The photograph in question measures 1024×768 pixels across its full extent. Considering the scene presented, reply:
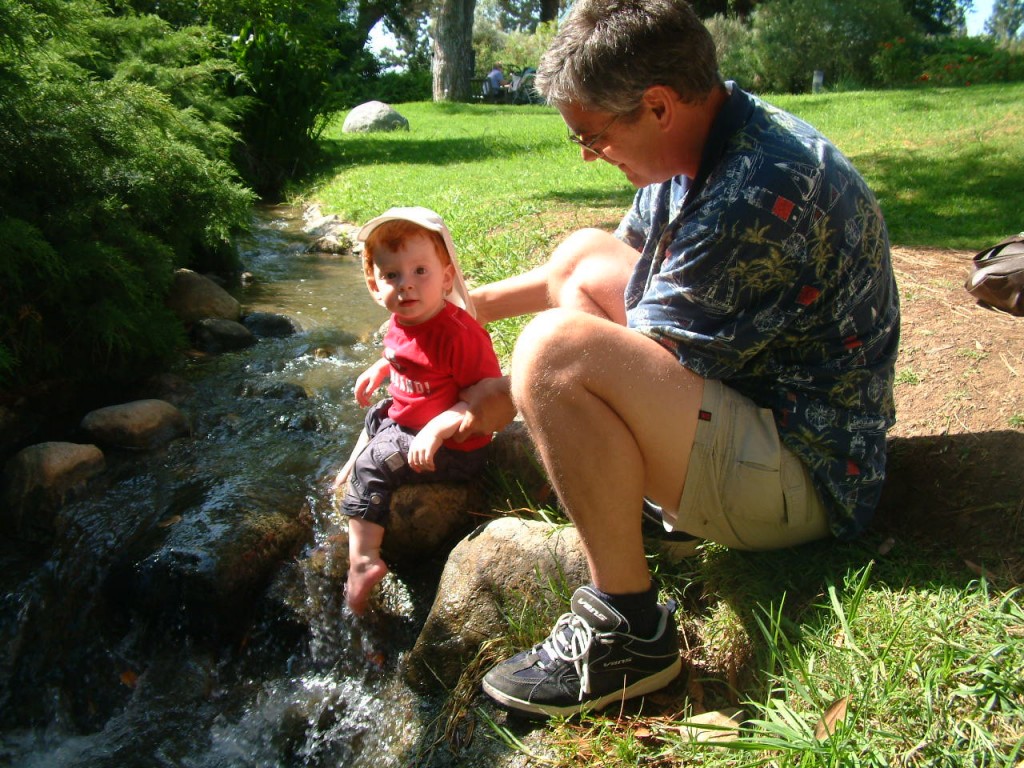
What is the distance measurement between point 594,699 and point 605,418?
72cm

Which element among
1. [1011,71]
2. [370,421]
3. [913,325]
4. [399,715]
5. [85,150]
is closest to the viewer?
[399,715]

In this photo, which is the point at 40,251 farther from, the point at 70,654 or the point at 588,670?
the point at 588,670

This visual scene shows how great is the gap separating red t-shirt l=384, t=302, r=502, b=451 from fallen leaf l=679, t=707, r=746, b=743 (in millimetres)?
1193

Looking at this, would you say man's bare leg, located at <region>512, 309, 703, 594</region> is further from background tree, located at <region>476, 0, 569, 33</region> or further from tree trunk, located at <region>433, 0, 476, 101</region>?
background tree, located at <region>476, 0, 569, 33</region>

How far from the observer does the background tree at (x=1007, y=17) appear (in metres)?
25.2

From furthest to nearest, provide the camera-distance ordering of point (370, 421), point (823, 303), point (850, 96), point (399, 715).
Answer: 1. point (850, 96)
2. point (370, 421)
3. point (399, 715)
4. point (823, 303)

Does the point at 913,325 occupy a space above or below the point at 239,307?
above

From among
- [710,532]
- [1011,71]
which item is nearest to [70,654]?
[710,532]

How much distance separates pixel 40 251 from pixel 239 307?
6.77 feet

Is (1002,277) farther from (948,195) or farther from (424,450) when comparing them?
(948,195)

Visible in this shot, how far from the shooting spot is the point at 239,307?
553 centimetres

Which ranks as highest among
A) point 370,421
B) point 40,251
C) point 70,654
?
point 40,251

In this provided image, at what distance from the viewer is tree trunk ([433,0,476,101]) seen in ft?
63.9

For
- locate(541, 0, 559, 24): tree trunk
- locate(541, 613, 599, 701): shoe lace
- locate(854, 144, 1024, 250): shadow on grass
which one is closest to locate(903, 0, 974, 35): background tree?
locate(541, 0, 559, 24): tree trunk
